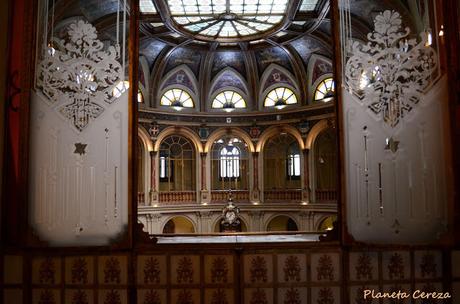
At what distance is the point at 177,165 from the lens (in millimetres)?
18328

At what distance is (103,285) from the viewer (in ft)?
16.0

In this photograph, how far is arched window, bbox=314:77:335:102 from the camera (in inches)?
642

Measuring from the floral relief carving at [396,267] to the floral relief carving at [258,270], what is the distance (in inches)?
61.7

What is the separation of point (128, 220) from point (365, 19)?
421 cm

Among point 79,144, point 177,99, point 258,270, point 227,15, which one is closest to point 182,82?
point 177,99

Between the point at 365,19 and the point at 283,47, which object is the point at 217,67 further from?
the point at 365,19

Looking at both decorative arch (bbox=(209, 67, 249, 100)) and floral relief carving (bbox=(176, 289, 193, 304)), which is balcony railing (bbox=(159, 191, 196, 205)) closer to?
decorative arch (bbox=(209, 67, 249, 100))

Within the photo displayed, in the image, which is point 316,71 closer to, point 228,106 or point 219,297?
point 228,106

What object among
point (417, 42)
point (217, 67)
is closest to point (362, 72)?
point (417, 42)

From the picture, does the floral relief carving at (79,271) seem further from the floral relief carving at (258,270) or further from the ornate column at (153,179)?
the ornate column at (153,179)

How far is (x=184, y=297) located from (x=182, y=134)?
1337 centimetres

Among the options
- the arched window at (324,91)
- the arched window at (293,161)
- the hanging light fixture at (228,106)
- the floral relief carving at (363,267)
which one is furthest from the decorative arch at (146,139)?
the floral relief carving at (363,267)

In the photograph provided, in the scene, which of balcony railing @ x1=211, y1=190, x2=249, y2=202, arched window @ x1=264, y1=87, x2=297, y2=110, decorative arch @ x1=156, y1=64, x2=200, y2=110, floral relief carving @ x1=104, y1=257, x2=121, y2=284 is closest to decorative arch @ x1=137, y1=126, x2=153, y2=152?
decorative arch @ x1=156, y1=64, x2=200, y2=110

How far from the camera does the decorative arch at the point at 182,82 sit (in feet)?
56.4
